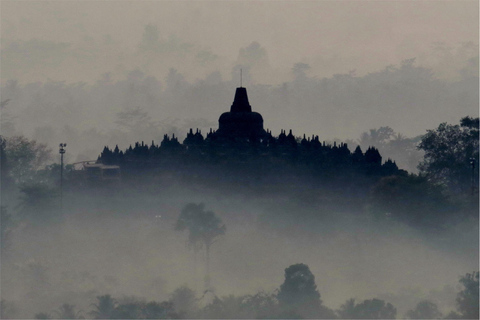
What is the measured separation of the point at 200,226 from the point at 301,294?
2518 cm

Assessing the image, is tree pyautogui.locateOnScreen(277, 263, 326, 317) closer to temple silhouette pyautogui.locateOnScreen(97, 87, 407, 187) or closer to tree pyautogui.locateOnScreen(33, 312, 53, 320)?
tree pyautogui.locateOnScreen(33, 312, 53, 320)

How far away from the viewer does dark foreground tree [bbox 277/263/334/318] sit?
141m

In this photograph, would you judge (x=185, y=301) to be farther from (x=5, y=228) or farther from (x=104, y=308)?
(x=5, y=228)

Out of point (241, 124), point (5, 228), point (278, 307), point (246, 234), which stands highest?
point (241, 124)

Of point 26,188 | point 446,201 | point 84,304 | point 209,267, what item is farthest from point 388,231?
point 26,188

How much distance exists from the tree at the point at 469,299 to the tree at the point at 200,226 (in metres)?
32.0

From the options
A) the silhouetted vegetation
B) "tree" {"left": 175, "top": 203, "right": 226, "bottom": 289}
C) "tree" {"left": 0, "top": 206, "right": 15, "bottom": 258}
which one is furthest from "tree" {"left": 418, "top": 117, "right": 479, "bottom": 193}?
"tree" {"left": 0, "top": 206, "right": 15, "bottom": 258}

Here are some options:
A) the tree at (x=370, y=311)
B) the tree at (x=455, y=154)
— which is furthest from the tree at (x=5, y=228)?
the tree at (x=455, y=154)

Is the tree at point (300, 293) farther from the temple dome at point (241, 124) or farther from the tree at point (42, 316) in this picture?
the temple dome at point (241, 124)

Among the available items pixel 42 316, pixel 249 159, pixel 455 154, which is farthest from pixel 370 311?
pixel 455 154

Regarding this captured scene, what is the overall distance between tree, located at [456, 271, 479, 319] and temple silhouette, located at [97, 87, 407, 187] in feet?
119

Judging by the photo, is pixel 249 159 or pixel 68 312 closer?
pixel 68 312

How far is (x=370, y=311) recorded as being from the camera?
139250 millimetres

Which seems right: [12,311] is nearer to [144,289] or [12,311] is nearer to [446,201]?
[144,289]
